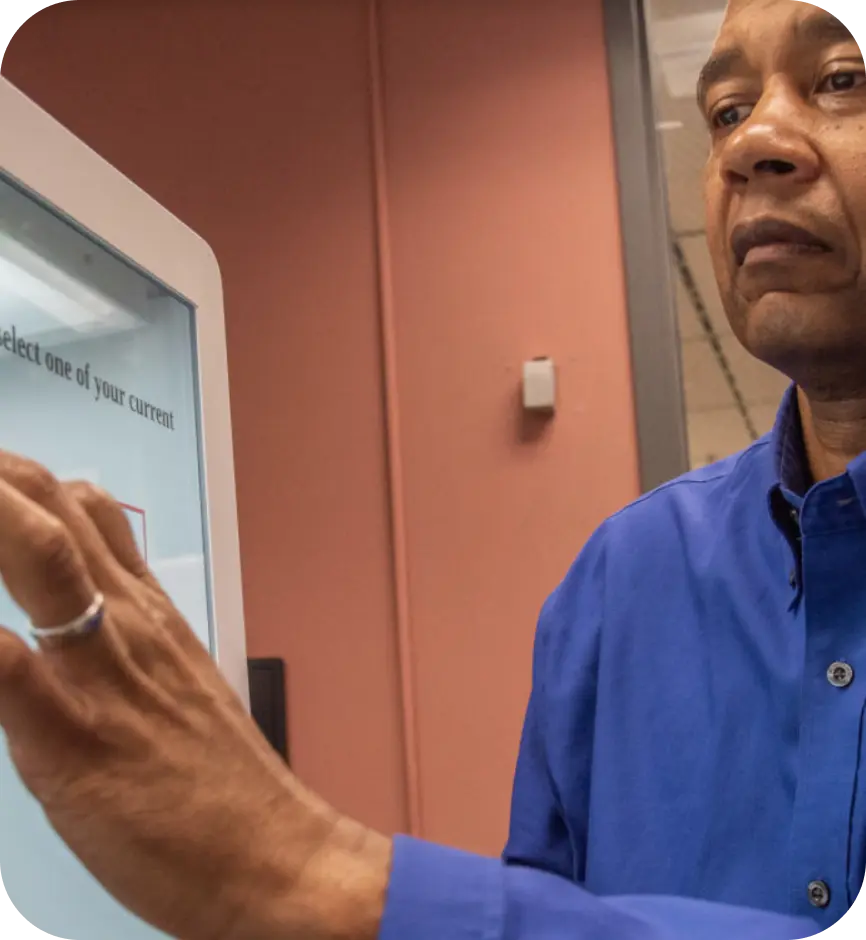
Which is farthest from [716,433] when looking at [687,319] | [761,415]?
[687,319]

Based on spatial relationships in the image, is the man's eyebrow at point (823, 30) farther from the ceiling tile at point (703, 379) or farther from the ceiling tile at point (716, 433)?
the ceiling tile at point (716, 433)

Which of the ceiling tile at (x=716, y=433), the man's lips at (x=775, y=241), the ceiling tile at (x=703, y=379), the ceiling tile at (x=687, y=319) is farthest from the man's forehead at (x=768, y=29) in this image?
the ceiling tile at (x=716, y=433)

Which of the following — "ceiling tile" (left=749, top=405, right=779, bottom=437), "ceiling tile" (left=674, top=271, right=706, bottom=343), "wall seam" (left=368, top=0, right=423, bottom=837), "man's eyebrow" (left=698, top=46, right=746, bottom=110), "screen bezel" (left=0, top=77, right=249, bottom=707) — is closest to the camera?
"screen bezel" (left=0, top=77, right=249, bottom=707)

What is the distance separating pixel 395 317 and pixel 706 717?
0.91 m

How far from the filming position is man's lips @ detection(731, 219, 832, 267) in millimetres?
536

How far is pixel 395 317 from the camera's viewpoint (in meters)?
1.38

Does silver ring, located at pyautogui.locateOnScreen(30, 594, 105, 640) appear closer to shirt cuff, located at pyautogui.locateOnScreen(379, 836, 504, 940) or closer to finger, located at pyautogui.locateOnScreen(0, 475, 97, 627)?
finger, located at pyautogui.locateOnScreen(0, 475, 97, 627)

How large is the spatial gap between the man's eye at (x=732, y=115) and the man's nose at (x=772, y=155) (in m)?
0.04

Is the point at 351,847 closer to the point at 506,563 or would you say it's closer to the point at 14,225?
the point at 14,225

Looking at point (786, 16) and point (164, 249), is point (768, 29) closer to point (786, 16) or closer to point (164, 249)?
point (786, 16)

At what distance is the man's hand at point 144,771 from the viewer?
11.4 inches

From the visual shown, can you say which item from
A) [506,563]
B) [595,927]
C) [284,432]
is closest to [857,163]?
[595,927]

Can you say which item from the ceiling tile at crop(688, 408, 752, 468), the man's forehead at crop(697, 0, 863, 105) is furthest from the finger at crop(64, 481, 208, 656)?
the ceiling tile at crop(688, 408, 752, 468)

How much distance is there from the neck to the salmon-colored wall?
25.1 inches
